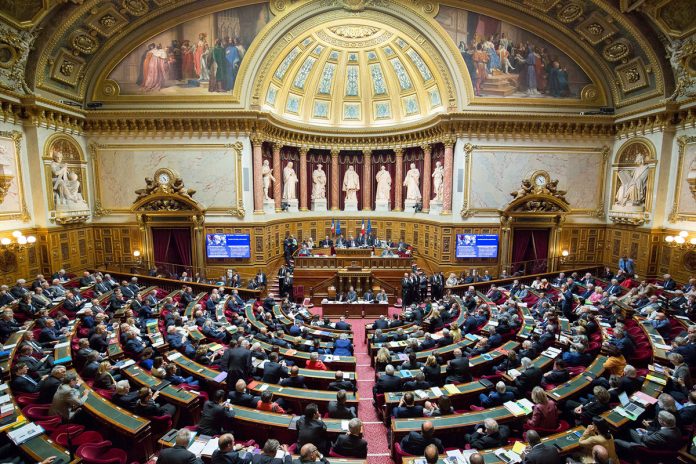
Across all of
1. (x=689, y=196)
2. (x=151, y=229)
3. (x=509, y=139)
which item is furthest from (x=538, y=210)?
(x=151, y=229)

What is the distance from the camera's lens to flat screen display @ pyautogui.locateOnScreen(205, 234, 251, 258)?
19.2 meters

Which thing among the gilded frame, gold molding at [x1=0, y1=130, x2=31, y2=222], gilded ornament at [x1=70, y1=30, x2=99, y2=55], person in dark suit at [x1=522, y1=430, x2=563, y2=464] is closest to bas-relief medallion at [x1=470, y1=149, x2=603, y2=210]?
the gilded frame

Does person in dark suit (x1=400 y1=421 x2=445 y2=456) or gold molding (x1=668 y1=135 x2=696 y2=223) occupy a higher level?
gold molding (x1=668 y1=135 x2=696 y2=223)

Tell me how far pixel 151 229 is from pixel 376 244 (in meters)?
13.4

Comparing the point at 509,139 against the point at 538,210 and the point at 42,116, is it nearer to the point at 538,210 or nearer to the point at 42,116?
the point at 538,210

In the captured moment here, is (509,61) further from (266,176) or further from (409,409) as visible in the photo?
(409,409)

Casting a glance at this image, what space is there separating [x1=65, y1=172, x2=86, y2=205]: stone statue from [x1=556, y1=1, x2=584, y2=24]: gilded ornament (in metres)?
25.9

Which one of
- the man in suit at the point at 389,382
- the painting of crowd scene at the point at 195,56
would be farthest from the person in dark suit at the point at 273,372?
the painting of crowd scene at the point at 195,56

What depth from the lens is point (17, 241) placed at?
14352mm

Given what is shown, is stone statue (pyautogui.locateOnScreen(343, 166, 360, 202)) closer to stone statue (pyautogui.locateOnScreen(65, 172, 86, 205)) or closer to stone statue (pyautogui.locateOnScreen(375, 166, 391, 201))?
stone statue (pyautogui.locateOnScreen(375, 166, 391, 201))

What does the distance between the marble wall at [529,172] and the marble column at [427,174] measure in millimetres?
3224

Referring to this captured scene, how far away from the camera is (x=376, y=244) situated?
22.6 meters

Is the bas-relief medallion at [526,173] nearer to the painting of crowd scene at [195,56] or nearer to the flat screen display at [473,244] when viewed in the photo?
the flat screen display at [473,244]

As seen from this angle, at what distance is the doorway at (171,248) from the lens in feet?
63.0
